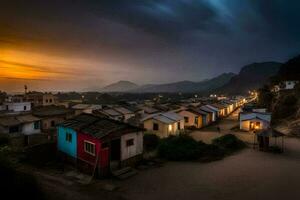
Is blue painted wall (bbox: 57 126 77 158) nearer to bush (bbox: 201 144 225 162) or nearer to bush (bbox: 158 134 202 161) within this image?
bush (bbox: 158 134 202 161)

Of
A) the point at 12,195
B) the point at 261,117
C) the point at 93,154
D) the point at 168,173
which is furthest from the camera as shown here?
the point at 261,117

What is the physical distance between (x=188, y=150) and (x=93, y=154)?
1112 cm

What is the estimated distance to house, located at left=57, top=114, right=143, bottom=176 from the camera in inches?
739

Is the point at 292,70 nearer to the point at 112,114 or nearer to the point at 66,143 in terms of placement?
the point at 112,114

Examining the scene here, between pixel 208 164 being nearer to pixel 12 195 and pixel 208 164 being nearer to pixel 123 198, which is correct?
pixel 123 198

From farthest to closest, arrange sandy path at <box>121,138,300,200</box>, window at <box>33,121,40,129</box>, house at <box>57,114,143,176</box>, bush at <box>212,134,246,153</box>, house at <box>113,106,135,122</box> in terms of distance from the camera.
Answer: house at <box>113,106,135,122</box> → window at <box>33,121,40,129</box> → bush at <box>212,134,246,153</box> → house at <box>57,114,143,176</box> → sandy path at <box>121,138,300,200</box>

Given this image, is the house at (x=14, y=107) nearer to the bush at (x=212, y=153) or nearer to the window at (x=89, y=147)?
the window at (x=89, y=147)

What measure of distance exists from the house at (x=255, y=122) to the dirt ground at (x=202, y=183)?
66.7 feet

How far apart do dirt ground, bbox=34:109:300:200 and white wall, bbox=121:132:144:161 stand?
6.50ft

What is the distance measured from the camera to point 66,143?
2267cm

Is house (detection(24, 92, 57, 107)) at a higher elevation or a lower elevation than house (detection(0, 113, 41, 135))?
higher

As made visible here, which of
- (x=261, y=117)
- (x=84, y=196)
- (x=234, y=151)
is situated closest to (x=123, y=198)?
(x=84, y=196)

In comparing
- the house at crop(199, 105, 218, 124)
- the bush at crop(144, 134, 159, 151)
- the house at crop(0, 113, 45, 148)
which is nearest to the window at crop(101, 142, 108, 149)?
the bush at crop(144, 134, 159, 151)

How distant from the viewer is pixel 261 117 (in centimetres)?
4369
